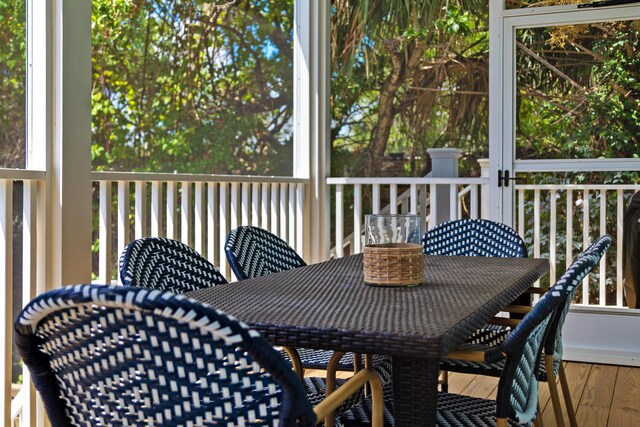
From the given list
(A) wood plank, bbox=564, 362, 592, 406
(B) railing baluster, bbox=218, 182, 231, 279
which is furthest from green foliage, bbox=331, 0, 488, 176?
(A) wood plank, bbox=564, 362, 592, 406

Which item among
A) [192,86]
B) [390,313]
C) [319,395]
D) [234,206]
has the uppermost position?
[192,86]

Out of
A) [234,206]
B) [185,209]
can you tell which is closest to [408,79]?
[234,206]

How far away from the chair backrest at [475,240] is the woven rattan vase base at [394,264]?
4.07 feet

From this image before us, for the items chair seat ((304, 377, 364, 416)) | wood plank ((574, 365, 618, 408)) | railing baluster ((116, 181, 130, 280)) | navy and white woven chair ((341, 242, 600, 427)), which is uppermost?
railing baluster ((116, 181, 130, 280))

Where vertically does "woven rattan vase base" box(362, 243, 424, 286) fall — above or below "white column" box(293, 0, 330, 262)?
below

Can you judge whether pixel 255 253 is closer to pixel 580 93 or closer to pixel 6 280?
pixel 6 280

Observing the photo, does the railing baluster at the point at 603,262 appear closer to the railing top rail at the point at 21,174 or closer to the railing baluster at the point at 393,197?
the railing baluster at the point at 393,197

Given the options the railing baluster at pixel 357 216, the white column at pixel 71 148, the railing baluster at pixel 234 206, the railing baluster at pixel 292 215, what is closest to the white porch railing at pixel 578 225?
the railing baluster at pixel 357 216

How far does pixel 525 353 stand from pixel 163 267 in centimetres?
112

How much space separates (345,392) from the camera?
129cm

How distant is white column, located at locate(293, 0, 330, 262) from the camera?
482cm

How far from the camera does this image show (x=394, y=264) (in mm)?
1897

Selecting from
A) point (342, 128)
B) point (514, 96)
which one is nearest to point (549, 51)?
point (514, 96)

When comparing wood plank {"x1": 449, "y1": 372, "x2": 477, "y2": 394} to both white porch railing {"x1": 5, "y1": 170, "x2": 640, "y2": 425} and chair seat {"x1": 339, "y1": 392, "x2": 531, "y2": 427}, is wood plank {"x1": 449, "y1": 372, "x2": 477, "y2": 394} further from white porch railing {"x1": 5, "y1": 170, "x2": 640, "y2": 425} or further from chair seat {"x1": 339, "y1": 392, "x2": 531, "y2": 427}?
chair seat {"x1": 339, "y1": 392, "x2": 531, "y2": 427}
